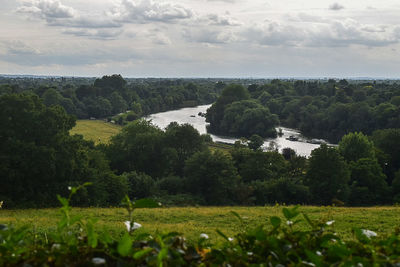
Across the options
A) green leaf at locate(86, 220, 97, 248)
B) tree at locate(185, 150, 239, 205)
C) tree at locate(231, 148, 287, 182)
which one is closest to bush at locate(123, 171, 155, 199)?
tree at locate(185, 150, 239, 205)

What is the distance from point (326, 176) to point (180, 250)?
3614cm

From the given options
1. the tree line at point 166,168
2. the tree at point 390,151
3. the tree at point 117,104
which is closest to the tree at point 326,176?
the tree line at point 166,168

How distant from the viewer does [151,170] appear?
4406cm

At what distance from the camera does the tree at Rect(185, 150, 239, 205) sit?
113 ft

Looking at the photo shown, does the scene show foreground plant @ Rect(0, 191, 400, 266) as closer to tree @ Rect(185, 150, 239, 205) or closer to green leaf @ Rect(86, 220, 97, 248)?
green leaf @ Rect(86, 220, 97, 248)

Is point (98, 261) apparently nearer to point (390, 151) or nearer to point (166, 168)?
point (166, 168)

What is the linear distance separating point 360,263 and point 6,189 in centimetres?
2573

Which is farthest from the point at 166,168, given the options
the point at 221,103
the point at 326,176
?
the point at 221,103

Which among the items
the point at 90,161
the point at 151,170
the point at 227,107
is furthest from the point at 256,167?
the point at 227,107

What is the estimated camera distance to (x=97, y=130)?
9038 centimetres

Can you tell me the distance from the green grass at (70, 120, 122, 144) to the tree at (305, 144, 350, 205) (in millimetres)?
48145

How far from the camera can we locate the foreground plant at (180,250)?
8.08ft

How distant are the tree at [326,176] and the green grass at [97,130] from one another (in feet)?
158

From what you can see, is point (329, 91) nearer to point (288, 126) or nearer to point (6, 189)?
point (288, 126)
